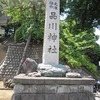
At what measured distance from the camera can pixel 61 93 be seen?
5.49m

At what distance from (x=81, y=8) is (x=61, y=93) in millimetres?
13706

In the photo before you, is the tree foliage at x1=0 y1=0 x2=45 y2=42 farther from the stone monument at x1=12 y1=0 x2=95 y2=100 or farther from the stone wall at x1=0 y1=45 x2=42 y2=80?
the stone monument at x1=12 y1=0 x2=95 y2=100

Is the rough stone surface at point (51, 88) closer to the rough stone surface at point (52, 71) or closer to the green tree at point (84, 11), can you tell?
the rough stone surface at point (52, 71)

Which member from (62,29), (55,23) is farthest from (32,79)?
(62,29)

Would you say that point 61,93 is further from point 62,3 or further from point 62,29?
point 62,3

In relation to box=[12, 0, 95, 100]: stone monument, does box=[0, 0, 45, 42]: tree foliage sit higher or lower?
higher

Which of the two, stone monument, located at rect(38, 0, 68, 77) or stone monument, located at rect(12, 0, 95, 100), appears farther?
stone monument, located at rect(38, 0, 68, 77)

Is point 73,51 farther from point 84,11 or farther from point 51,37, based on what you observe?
point 84,11

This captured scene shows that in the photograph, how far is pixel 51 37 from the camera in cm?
689

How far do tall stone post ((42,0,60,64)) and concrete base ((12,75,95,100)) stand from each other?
1385mm

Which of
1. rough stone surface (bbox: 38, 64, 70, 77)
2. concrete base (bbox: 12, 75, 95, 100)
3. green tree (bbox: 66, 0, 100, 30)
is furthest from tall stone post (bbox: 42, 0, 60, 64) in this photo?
green tree (bbox: 66, 0, 100, 30)

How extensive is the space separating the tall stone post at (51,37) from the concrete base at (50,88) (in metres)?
1.38

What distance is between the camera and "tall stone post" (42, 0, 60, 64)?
682cm

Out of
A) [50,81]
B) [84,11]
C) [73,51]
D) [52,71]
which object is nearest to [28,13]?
[73,51]
